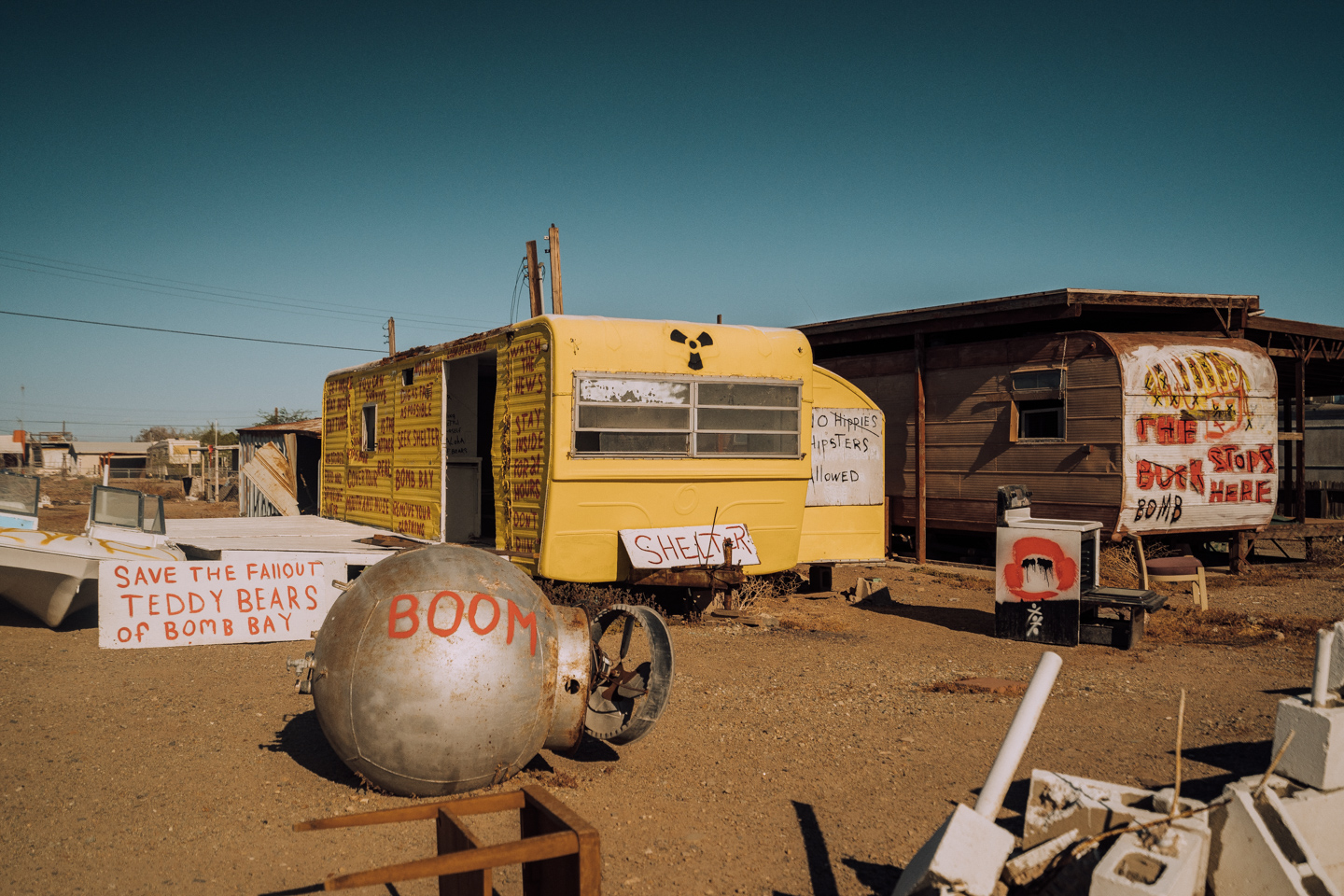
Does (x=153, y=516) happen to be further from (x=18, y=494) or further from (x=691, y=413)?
(x=691, y=413)

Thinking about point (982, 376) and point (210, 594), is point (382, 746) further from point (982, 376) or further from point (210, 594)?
point (982, 376)

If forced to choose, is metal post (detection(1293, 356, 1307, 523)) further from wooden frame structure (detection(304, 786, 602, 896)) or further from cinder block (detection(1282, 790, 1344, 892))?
wooden frame structure (detection(304, 786, 602, 896))

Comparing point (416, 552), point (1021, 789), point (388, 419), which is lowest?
point (1021, 789)

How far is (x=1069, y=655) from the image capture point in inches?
323

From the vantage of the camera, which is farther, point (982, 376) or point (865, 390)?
point (865, 390)

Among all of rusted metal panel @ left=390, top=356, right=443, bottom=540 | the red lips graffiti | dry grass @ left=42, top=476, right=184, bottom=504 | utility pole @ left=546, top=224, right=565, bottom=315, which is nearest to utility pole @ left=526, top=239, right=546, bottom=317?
utility pole @ left=546, top=224, right=565, bottom=315

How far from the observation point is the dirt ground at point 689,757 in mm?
3971

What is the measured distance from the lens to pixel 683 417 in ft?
31.0

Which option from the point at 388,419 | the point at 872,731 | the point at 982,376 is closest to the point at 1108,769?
the point at 872,731

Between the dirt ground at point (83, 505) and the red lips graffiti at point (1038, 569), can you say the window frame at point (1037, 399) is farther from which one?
the dirt ground at point (83, 505)

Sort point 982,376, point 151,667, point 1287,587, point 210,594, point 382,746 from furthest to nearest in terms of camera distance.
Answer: point 982,376, point 1287,587, point 210,594, point 151,667, point 382,746

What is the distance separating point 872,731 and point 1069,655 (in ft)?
11.0

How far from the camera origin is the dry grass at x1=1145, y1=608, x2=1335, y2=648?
8727 mm

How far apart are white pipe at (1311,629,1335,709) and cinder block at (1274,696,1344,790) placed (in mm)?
42
